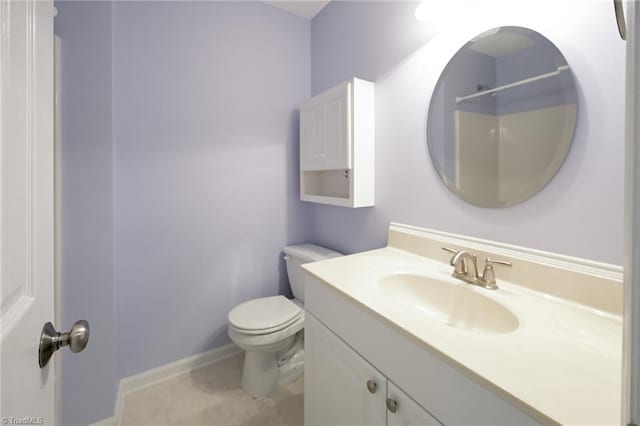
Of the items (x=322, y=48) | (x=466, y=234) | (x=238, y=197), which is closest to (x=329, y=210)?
(x=238, y=197)

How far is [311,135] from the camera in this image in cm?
181

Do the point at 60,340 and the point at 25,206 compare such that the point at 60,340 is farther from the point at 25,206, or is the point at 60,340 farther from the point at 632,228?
the point at 632,228

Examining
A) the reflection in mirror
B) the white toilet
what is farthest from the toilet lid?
the reflection in mirror

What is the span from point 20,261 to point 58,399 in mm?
1293

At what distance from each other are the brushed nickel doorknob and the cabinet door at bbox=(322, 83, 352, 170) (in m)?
1.27

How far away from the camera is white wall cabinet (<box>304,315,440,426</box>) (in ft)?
2.38

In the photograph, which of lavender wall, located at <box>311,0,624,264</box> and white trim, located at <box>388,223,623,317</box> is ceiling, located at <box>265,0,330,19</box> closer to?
lavender wall, located at <box>311,0,624,264</box>

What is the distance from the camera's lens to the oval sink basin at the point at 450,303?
33.9 inches

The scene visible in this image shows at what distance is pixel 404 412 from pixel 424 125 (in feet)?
3.66

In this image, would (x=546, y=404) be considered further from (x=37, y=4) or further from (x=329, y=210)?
(x=329, y=210)

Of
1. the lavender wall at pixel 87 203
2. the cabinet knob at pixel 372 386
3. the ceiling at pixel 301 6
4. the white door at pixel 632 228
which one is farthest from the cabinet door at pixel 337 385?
the ceiling at pixel 301 6

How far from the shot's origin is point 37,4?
1.55ft

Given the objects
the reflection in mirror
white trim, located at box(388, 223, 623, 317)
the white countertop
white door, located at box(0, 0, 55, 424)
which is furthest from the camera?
the reflection in mirror

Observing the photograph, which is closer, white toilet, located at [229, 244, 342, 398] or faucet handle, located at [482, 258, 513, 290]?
faucet handle, located at [482, 258, 513, 290]
